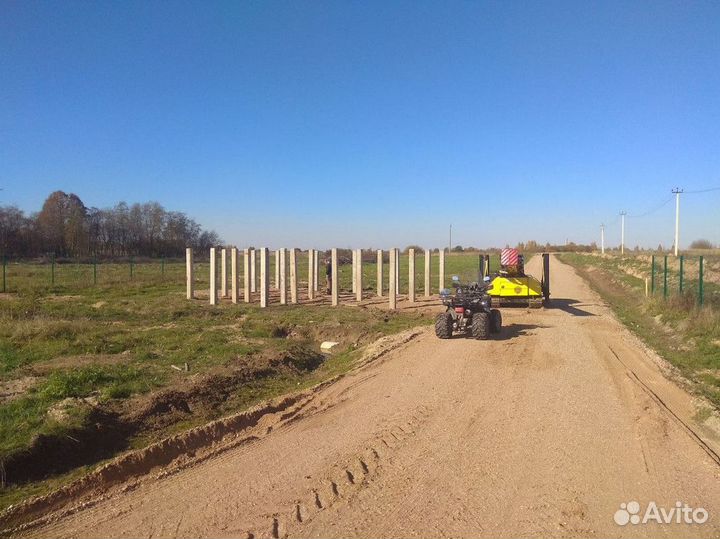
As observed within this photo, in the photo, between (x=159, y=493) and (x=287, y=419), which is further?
(x=287, y=419)

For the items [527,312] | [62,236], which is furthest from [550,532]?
[62,236]

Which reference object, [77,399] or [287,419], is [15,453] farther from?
[287,419]

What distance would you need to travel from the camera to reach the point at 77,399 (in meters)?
8.91

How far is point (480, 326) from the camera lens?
44.0 ft

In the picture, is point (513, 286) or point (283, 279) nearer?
point (513, 286)

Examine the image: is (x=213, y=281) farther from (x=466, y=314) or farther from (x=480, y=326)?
(x=480, y=326)

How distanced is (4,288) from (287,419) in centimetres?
2611

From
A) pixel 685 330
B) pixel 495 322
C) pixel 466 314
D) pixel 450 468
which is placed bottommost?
pixel 450 468

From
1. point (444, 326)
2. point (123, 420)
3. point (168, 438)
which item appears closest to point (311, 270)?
point (444, 326)

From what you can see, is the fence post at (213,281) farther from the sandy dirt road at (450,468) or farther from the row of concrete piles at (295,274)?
the sandy dirt road at (450,468)

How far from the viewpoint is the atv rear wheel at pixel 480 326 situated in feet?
44.0

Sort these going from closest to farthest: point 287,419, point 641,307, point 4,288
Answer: point 287,419 < point 641,307 < point 4,288

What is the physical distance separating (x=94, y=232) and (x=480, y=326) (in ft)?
256

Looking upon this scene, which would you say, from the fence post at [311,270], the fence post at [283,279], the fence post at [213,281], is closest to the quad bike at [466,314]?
the fence post at [311,270]
